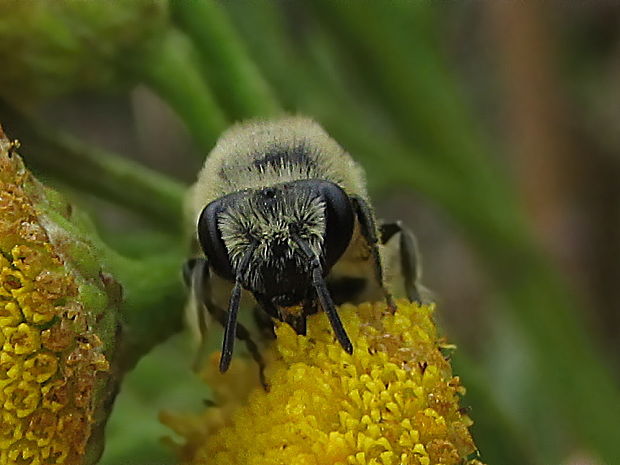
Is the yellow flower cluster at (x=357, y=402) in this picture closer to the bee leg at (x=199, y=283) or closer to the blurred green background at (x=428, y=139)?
the bee leg at (x=199, y=283)

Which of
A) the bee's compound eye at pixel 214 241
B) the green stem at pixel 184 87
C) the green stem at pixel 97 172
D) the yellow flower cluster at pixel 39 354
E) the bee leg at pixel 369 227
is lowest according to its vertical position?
the yellow flower cluster at pixel 39 354

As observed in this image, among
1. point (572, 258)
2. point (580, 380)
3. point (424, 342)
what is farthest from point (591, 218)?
point (424, 342)

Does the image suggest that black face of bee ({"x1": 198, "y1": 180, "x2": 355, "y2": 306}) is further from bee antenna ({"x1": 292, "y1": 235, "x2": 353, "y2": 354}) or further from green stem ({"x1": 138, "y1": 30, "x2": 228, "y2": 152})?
green stem ({"x1": 138, "y1": 30, "x2": 228, "y2": 152})

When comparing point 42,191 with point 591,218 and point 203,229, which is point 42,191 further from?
point 591,218

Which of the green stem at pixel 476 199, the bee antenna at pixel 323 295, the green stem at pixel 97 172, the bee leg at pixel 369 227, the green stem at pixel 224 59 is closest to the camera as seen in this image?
the bee antenna at pixel 323 295

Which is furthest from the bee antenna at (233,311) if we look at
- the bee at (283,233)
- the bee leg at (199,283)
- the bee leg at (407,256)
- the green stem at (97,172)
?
the green stem at (97,172)

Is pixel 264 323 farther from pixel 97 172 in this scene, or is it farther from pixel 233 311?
pixel 97 172

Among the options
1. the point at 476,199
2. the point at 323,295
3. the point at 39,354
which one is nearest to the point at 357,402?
the point at 323,295

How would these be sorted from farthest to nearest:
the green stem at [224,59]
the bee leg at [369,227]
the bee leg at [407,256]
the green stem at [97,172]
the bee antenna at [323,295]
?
the green stem at [224,59]
the green stem at [97,172]
the bee leg at [407,256]
the bee leg at [369,227]
the bee antenna at [323,295]

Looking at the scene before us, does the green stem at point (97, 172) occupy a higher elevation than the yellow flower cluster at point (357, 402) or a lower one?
higher
